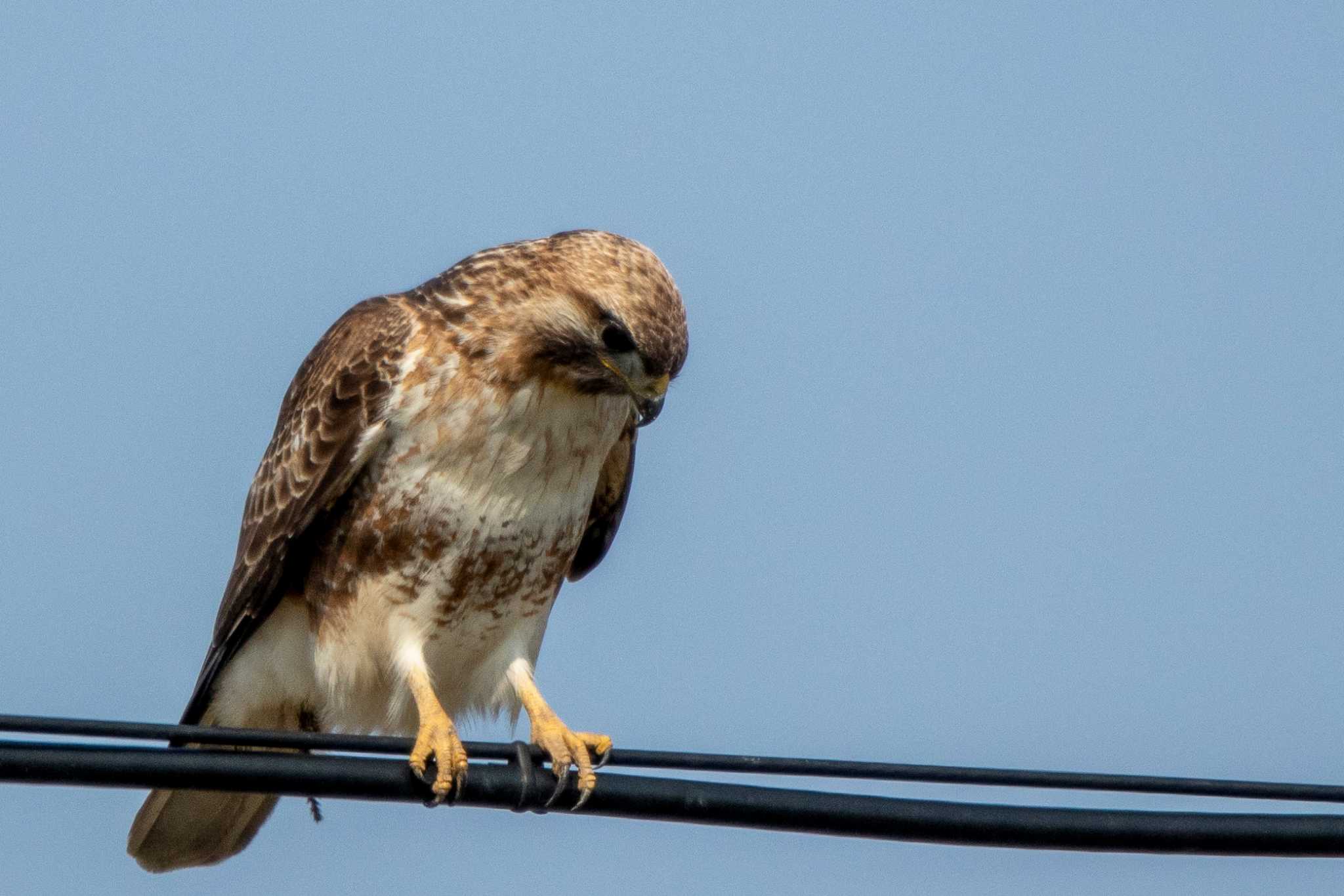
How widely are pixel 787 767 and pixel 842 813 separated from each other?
315 mm

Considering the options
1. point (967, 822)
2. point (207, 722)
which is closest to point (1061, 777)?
point (967, 822)

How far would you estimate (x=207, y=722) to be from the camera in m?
7.74

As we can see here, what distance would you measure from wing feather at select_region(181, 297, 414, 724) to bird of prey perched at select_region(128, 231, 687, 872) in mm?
10

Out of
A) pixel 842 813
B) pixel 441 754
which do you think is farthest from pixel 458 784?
pixel 842 813

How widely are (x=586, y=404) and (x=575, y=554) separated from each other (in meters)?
1.19

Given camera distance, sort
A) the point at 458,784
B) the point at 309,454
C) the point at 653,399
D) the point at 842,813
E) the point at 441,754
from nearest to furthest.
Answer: the point at 842,813 → the point at 458,784 → the point at 441,754 → the point at 653,399 → the point at 309,454

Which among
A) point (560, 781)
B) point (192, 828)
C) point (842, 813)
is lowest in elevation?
point (192, 828)

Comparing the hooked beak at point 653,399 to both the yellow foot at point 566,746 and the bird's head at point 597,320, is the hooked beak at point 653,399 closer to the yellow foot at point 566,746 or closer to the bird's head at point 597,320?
the bird's head at point 597,320

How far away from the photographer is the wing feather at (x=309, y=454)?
7.07 meters

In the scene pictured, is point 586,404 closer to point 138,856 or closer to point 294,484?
point 294,484

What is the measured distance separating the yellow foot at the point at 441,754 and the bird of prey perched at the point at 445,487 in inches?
0.9

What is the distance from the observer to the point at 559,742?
6.68 metres

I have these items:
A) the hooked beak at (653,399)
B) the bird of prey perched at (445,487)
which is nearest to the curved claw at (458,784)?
the bird of prey perched at (445,487)

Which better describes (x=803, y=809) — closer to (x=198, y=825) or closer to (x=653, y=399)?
(x=653, y=399)
